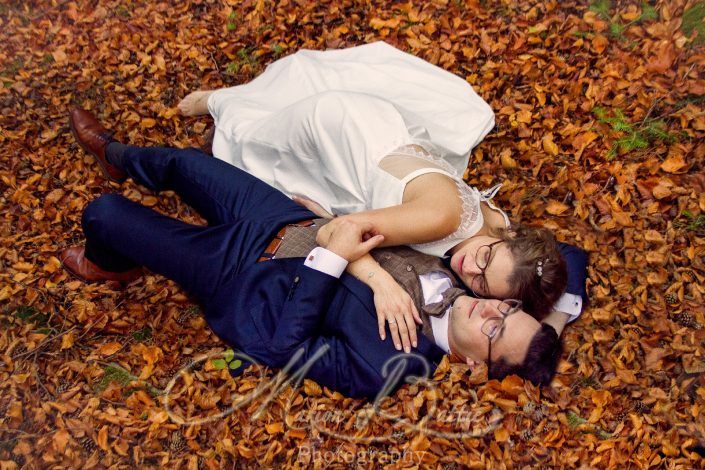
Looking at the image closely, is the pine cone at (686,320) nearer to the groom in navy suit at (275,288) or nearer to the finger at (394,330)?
the groom in navy suit at (275,288)

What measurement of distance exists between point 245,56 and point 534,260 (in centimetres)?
380

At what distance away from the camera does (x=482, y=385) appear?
3240mm

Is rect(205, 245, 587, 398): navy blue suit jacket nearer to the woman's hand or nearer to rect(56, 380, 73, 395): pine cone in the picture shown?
the woman's hand

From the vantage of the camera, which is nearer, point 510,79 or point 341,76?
point 341,76

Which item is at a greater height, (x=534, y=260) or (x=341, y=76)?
(x=341, y=76)

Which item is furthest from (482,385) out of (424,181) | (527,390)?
(424,181)

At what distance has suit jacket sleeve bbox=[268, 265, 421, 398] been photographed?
3.06m

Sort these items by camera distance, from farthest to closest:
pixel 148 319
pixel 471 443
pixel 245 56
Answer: pixel 245 56 < pixel 148 319 < pixel 471 443

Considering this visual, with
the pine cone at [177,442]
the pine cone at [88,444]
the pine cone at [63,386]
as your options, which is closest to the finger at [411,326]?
the pine cone at [177,442]

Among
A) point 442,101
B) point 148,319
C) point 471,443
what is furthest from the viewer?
point 442,101

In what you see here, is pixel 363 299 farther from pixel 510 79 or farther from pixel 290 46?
pixel 290 46

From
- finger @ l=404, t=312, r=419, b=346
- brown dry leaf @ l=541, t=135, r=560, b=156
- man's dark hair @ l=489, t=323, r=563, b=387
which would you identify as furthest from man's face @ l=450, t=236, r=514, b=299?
brown dry leaf @ l=541, t=135, r=560, b=156

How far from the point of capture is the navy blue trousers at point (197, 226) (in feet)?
10.9

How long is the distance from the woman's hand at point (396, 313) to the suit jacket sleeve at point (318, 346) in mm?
133
